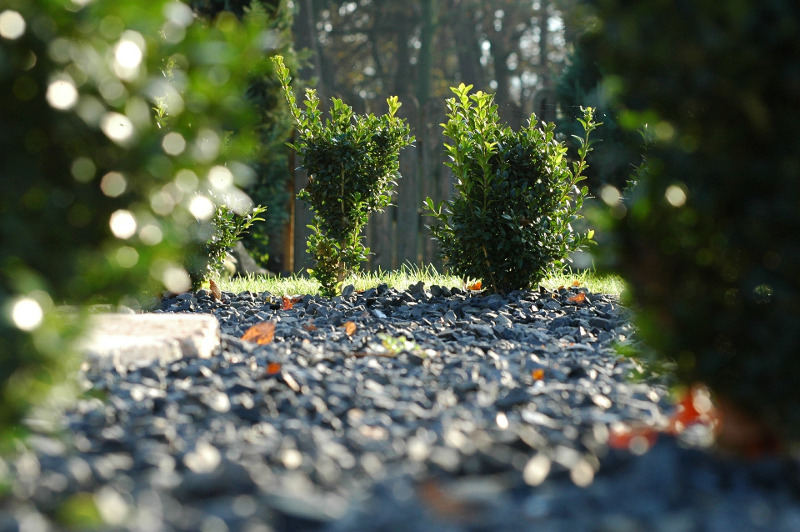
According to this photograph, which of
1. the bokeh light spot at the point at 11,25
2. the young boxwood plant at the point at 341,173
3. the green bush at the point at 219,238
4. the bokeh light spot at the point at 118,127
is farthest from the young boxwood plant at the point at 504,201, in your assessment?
the bokeh light spot at the point at 11,25

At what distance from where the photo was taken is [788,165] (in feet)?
4.76

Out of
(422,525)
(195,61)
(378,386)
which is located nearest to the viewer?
(422,525)

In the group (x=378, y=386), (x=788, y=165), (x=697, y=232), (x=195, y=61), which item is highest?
(x=195, y=61)

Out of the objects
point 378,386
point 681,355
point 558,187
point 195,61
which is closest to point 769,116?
point 681,355

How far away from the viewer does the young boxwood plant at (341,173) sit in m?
5.37

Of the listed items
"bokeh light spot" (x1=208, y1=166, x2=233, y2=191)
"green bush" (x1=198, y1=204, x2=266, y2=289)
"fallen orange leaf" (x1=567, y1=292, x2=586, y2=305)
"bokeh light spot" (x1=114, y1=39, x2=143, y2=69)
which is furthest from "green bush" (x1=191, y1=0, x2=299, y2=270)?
"bokeh light spot" (x1=114, y1=39, x2=143, y2=69)

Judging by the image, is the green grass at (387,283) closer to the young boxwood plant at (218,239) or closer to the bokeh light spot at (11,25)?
the young boxwood plant at (218,239)

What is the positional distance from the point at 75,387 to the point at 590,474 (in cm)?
115

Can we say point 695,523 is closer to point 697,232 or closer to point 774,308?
point 774,308

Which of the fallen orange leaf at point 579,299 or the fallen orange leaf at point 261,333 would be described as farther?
the fallen orange leaf at point 579,299

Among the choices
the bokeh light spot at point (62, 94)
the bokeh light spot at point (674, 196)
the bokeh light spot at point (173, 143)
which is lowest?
the bokeh light spot at point (674, 196)

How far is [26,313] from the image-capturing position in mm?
1397

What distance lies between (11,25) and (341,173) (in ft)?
12.9

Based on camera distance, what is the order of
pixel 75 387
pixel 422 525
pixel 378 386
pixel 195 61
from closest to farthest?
pixel 422 525
pixel 195 61
pixel 75 387
pixel 378 386
